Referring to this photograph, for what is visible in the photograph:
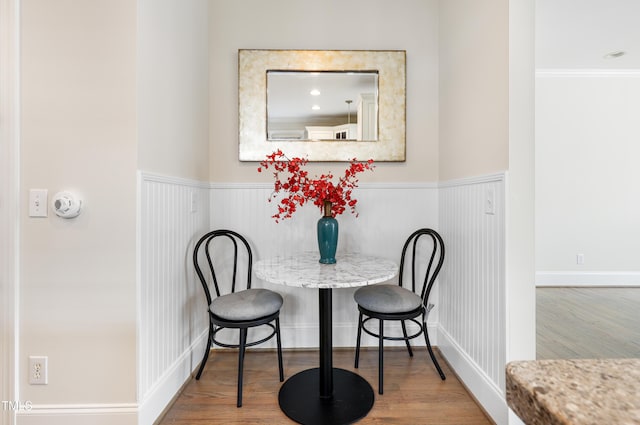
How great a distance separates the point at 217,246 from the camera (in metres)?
2.38

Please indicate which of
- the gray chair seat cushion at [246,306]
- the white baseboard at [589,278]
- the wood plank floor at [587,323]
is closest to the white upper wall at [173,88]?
the gray chair seat cushion at [246,306]

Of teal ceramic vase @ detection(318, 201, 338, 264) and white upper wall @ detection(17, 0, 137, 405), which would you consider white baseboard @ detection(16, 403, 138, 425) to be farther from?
teal ceramic vase @ detection(318, 201, 338, 264)

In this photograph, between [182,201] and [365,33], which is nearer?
[182,201]

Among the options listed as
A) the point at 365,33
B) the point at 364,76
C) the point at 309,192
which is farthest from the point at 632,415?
the point at 365,33

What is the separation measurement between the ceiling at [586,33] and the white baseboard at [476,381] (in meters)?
3.00

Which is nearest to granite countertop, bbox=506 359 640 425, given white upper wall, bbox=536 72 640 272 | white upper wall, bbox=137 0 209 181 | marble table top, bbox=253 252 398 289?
marble table top, bbox=253 252 398 289

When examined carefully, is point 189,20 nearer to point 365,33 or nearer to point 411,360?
point 365,33

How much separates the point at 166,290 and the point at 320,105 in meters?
1.64

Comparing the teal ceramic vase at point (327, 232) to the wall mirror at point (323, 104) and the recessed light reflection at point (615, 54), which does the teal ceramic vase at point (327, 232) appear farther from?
the recessed light reflection at point (615, 54)

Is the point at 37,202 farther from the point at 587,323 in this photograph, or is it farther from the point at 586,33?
the point at 586,33

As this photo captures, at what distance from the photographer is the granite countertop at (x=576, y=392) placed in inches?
12.8

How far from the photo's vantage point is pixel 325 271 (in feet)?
5.51

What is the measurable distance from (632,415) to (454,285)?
1989 millimetres

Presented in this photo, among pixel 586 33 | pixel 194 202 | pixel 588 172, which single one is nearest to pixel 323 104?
pixel 194 202
